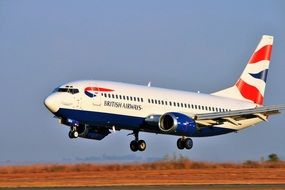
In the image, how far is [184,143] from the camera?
66812mm

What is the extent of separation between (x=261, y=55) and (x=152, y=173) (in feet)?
63.7

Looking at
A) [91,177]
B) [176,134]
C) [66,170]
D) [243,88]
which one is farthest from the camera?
[243,88]

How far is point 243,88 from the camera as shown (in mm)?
76062

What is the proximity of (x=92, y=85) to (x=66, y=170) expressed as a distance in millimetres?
11522

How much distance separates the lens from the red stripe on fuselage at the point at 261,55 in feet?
259

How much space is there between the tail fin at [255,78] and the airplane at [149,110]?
110 millimetres

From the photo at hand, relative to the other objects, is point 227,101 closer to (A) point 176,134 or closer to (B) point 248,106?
(B) point 248,106

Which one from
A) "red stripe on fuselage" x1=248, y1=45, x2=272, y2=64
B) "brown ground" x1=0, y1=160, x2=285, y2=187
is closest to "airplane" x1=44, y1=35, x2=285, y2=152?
"brown ground" x1=0, y1=160, x2=285, y2=187

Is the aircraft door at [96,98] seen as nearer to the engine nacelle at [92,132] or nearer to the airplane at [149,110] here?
the airplane at [149,110]

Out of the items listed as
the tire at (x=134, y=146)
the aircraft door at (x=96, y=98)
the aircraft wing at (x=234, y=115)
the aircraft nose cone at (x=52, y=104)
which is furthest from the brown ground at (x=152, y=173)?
the aircraft door at (x=96, y=98)

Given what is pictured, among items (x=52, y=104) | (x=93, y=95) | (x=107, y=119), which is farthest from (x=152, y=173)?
(x=52, y=104)

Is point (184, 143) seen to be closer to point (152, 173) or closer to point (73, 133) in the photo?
point (152, 173)

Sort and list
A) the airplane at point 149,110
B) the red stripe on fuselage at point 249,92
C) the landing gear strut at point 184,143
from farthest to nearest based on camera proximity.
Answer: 1. the red stripe on fuselage at point 249,92
2. the landing gear strut at point 184,143
3. the airplane at point 149,110

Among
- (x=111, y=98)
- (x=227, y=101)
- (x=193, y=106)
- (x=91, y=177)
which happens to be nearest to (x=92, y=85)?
Answer: (x=111, y=98)
